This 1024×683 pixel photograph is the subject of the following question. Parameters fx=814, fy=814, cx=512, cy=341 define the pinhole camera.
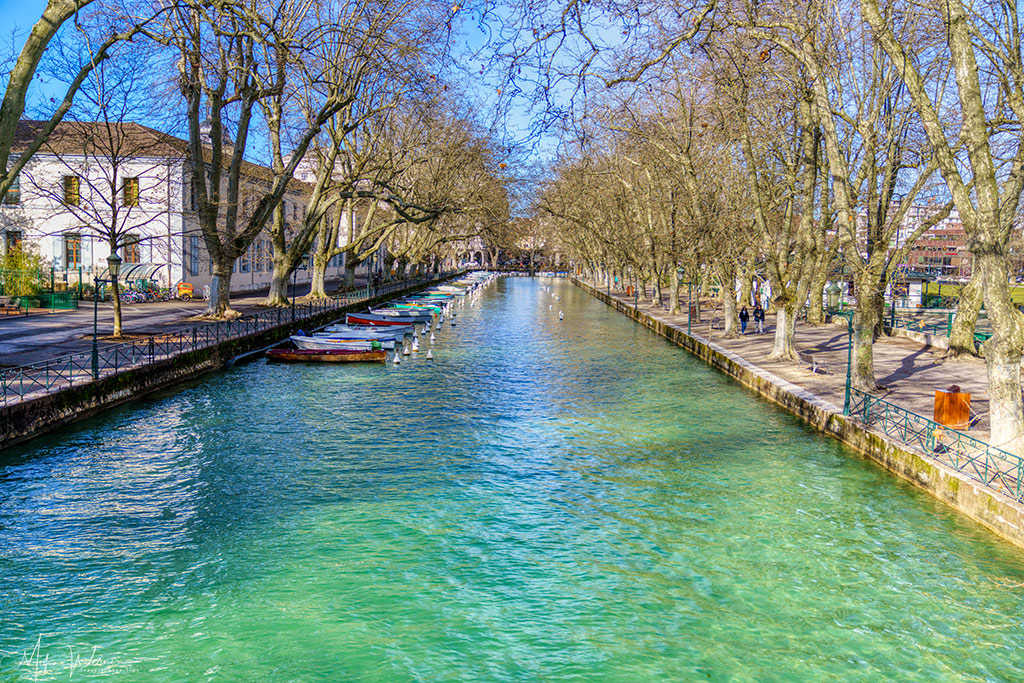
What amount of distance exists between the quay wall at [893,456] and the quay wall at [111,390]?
16856 mm

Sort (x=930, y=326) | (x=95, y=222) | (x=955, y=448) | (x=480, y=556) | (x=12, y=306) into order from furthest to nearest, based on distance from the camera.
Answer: (x=95, y=222) → (x=930, y=326) → (x=12, y=306) → (x=955, y=448) → (x=480, y=556)

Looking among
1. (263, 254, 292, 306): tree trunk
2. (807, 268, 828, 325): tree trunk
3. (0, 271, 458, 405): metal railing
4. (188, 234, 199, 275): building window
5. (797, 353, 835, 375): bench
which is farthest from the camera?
(188, 234, 199, 275): building window

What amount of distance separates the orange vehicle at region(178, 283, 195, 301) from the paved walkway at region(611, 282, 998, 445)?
27980mm

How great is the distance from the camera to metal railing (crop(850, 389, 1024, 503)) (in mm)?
12445

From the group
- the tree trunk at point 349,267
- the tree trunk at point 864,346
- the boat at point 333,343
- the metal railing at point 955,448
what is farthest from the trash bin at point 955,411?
the tree trunk at point 349,267

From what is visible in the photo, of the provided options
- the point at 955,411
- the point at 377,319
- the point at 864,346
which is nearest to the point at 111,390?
the point at 864,346

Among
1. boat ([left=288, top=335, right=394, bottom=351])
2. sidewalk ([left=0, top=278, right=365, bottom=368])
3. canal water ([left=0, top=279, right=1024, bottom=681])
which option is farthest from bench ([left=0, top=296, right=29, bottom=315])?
canal water ([left=0, top=279, right=1024, bottom=681])

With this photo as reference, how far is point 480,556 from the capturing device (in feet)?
37.6

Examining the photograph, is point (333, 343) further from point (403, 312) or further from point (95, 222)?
point (95, 222)

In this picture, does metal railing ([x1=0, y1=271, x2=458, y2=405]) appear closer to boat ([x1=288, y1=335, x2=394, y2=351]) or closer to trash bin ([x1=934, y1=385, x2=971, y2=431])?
Answer: boat ([x1=288, y1=335, x2=394, y2=351])

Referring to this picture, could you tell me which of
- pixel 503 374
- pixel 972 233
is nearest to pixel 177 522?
pixel 972 233

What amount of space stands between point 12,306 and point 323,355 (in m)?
16.7

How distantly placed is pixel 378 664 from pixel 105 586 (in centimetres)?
406

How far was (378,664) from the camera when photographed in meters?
8.57
